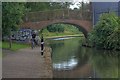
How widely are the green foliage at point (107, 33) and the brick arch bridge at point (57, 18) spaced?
15.6ft

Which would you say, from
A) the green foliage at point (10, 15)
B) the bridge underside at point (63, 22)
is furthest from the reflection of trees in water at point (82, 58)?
the bridge underside at point (63, 22)

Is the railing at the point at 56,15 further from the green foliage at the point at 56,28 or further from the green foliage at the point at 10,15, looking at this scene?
the green foliage at the point at 56,28

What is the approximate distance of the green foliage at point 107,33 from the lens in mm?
37781

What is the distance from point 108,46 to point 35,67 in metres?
22.5

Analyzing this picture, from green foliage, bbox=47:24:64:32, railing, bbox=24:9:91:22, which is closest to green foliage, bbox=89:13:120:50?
railing, bbox=24:9:91:22

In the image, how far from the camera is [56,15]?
149 feet

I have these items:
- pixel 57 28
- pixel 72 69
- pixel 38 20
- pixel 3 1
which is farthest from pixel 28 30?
pixel 57 28

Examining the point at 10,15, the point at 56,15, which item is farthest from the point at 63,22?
the point at 10,15

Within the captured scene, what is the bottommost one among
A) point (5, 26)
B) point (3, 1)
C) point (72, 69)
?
point (72, 69)

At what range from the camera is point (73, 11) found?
46.2 meters

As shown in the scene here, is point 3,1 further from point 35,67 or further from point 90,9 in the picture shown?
point 90,9

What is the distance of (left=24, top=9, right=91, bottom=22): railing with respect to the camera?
4334 cm

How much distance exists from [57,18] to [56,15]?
0.38 m

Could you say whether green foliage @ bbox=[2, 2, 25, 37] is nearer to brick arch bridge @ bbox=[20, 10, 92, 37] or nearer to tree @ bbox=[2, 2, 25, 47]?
tree @ bbox=[2, 2, 25, 47]
